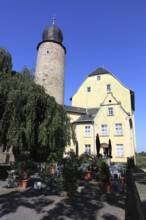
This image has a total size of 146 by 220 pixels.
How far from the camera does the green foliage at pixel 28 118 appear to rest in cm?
1011

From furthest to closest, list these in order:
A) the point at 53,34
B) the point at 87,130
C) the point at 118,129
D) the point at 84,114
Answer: the point at 84,114 → the point at 53,34 → the point at 87,130 → the point at 118,129

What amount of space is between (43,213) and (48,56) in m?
25.0

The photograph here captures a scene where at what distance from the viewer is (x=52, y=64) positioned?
27672 millimetres

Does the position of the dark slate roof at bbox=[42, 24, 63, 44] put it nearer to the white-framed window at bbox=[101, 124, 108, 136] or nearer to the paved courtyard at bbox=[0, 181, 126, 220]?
the white-framed window at bbox=[101, 124, 108, 136]

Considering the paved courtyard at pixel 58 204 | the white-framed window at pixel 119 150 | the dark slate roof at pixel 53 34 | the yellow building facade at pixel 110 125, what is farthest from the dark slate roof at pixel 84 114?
the paved courtyard at pixel 58 204

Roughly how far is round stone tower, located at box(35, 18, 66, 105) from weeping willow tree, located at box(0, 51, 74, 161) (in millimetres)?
14947

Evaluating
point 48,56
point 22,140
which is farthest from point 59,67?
point 22,140

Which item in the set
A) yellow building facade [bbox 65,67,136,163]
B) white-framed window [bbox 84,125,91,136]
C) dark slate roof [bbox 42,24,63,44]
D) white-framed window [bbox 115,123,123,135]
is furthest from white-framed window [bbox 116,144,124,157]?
dark slate roof [bbox 42,24,63,44]

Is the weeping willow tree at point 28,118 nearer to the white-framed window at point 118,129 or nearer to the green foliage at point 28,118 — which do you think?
the green foliage at point 28,118

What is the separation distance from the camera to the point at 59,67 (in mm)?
28328

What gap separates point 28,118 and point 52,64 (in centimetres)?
1881

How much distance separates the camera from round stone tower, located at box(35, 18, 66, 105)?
27250 millimetres

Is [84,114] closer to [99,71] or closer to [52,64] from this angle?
[52,64]

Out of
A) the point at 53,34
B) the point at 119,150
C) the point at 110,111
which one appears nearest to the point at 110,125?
the point at 110,111
